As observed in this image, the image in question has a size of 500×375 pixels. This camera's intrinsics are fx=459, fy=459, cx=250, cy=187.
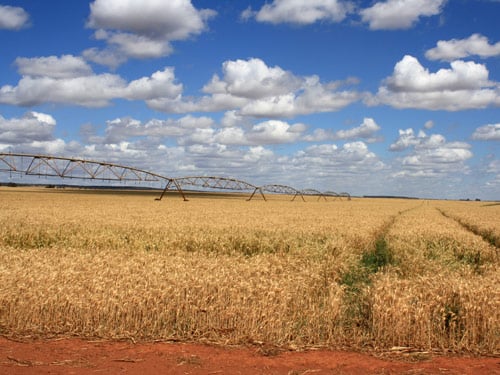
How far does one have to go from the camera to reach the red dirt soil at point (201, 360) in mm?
8055

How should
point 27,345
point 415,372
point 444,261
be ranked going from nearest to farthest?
point 415,372
point 27,345
point 444,261

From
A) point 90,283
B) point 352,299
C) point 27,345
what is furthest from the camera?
point 352,299

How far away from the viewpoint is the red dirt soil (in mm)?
8055

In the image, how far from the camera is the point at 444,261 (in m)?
17.3

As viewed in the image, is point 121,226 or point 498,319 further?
point 121,226

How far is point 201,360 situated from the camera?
8.45 m

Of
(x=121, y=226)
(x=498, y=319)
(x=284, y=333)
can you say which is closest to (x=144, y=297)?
(x=284, y=333)

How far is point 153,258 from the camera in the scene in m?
14.7

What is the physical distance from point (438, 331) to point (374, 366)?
6.56 ft

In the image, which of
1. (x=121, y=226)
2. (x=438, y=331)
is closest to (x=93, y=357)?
(x=438, y=331)

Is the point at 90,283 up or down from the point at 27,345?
up

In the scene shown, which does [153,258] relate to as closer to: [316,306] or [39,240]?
[316,306]

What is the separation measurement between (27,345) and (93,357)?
1553mm

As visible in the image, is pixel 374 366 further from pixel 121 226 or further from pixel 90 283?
pixel 121 226
